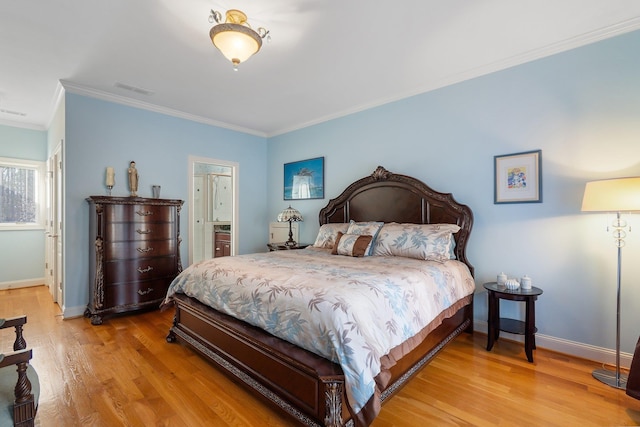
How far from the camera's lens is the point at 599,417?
1768 mm

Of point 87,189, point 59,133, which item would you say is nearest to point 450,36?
point 87,189

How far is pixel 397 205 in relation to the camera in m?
3.62

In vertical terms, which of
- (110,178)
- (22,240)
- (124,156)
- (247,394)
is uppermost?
(124,156)

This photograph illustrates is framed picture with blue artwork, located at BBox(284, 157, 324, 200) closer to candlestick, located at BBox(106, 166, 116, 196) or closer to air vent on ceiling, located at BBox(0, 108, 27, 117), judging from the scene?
candlestick, located at BBox(106, 166, 116, 196)

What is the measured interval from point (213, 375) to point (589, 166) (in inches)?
139

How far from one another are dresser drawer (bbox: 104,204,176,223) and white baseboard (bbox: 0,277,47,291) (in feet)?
9.62

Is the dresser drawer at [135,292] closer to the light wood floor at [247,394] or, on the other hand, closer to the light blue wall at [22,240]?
the light wood floor at [247,394]

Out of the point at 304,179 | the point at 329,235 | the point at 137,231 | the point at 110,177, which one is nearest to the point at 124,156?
the point at 110,177

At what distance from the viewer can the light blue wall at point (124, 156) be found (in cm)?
350

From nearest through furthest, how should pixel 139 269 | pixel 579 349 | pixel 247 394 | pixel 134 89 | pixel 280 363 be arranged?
pixel 280 363, pixel 247 394, pixel 579 349, pixel 134 89, pixel 139 269

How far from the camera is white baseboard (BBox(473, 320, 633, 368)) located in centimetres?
236

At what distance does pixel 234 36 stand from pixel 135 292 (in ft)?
10.5

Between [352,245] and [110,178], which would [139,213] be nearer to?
[110,178]

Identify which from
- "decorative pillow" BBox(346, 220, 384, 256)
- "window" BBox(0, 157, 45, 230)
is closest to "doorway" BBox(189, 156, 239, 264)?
"window" BBox(0, 157, 45, 230)
